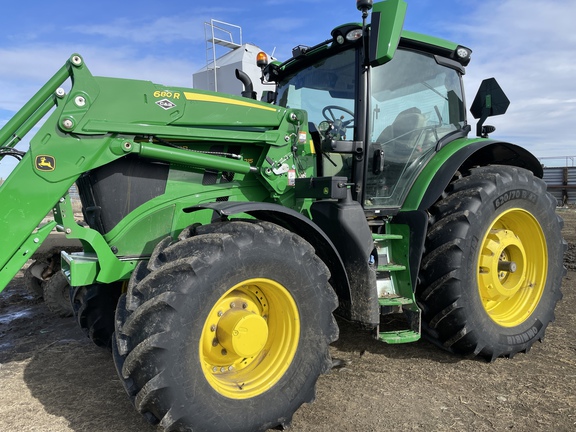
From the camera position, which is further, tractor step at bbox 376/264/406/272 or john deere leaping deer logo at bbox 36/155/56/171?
tractor step at bbox 376/264/406/272

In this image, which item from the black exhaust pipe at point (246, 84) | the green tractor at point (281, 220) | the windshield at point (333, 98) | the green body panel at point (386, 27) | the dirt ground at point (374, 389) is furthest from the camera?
the black exhaust pipe at point (246, 84)

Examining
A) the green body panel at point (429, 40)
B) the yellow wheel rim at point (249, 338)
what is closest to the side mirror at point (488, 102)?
the green body panel at point (429, 40)

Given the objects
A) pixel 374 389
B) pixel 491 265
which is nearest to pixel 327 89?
pixel 491 265

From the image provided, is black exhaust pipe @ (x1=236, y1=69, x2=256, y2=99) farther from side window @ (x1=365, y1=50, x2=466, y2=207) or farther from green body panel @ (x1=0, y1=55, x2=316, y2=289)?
side window @ (x1=365, y1=50, x2=466, y2=207)

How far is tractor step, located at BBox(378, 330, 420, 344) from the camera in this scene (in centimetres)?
340

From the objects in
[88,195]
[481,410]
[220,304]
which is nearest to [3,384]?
[88,195]

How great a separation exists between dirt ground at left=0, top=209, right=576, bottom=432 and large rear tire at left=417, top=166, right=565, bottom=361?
0.25 m

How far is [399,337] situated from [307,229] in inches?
43.4

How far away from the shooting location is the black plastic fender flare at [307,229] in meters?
2.84

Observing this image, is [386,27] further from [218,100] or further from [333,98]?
[218,100]

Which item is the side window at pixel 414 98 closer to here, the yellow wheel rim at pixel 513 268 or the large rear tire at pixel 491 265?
the large rear tire at pixel 491 265

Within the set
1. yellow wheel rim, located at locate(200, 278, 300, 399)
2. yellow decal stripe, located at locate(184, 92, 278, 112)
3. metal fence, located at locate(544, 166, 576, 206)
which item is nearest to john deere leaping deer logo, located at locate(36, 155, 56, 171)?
yellow decal stripe, located at locate(184, 92, 278, 112)

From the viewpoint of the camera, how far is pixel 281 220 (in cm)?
313

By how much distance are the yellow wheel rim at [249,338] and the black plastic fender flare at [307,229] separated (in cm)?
45
